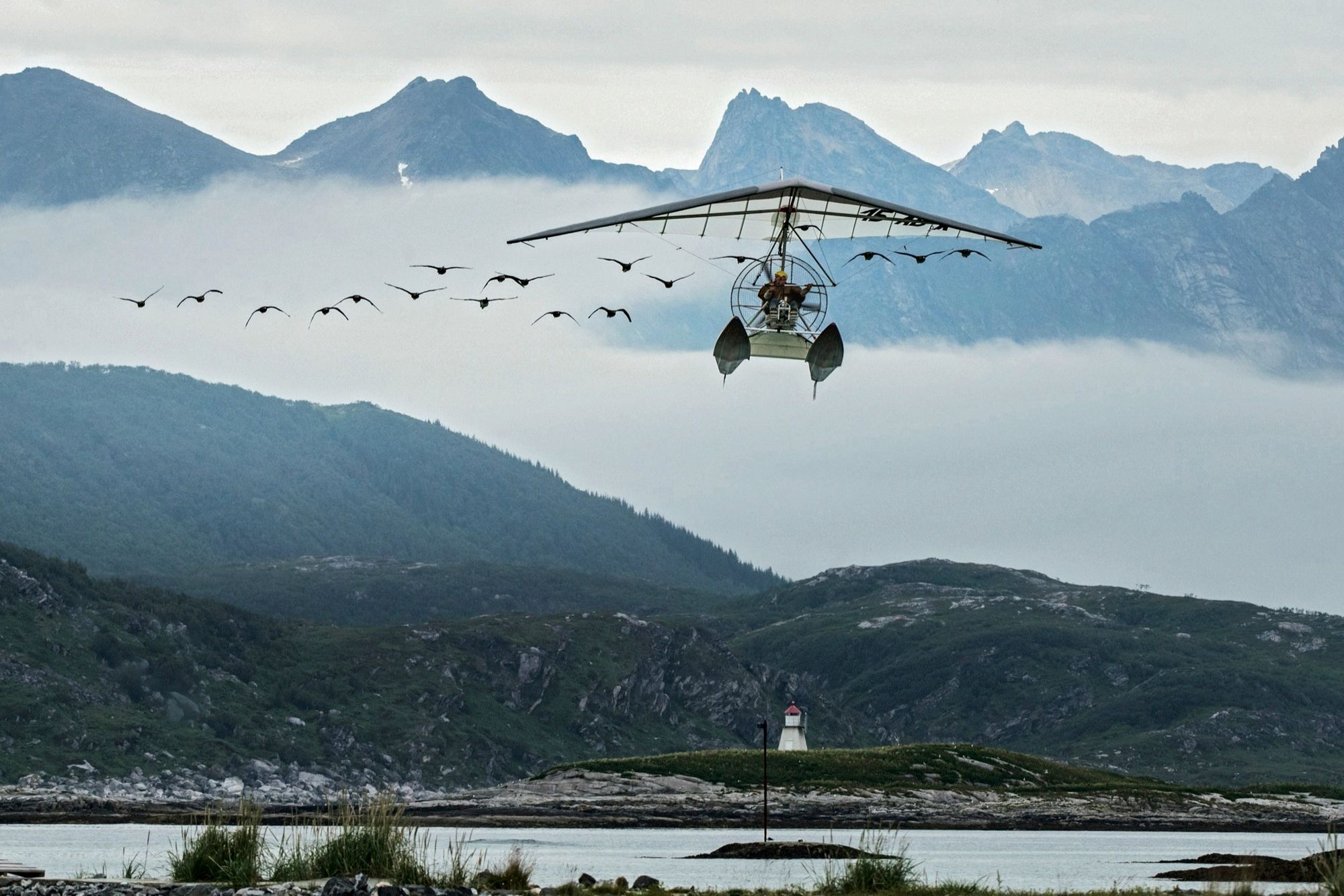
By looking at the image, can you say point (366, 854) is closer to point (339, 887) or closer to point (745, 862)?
point (339, 887)

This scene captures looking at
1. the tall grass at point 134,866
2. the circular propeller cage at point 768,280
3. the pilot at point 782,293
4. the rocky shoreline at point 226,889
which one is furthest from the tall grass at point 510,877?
the pilot at point 782,293

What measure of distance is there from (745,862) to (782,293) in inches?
2303

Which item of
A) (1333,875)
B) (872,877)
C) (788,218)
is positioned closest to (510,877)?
(872,877)

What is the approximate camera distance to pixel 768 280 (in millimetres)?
63906

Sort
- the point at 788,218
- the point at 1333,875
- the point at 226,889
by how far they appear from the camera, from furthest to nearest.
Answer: the point at 788,218
the point at 226,889
the point at 1333,875

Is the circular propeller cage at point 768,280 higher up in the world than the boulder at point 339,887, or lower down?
higher up

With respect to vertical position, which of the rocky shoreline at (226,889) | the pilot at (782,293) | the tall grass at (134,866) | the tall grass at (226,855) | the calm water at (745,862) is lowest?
the calm water at (745,862)

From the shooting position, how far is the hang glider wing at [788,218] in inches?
2399

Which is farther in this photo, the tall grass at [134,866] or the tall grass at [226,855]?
the tall grass at [134,866]

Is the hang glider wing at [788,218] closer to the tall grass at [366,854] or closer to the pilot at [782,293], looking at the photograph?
the pilot at [782,293]

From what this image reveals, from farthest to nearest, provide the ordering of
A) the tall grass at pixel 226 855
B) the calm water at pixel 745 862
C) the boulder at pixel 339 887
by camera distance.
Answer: the calm water at pixel 745 862 → the tall grass at pixel 226 855 → the boulder at pixel 339 887

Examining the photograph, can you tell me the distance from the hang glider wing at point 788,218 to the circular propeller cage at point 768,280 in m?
1.63

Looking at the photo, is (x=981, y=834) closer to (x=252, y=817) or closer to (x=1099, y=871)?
(x=1099, y=871)

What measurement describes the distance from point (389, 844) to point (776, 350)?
68.7ft
